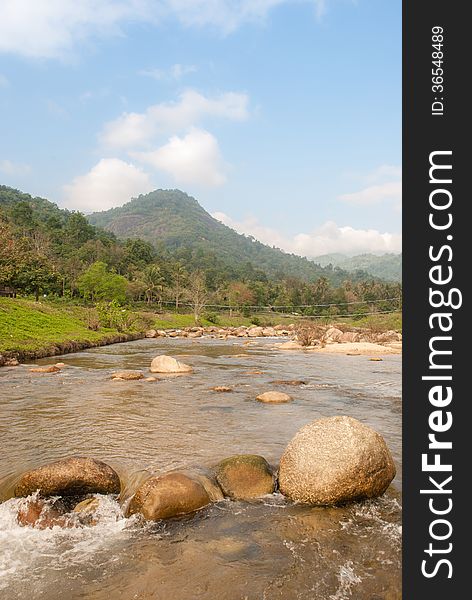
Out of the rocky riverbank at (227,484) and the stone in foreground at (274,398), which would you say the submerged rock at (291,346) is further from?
the rocky riverbank at (227,484)

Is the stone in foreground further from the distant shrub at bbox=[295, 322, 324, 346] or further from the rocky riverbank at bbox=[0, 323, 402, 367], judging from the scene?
the distant shrub at bbox=[295, 322, 324, 346]

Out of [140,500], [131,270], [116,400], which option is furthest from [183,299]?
[140,500]

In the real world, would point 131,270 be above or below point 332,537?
above

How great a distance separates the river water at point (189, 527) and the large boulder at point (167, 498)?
162 mm

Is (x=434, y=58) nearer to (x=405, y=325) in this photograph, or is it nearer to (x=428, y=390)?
(x=405, y=325)

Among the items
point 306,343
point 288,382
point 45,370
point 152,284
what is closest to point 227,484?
point 288,382

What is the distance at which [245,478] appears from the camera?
22.5 ft

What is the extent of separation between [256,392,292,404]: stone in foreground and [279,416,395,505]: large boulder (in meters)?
6.60

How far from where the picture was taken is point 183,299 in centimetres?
8819

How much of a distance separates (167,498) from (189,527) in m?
0.53

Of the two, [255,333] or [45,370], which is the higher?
[45,370]

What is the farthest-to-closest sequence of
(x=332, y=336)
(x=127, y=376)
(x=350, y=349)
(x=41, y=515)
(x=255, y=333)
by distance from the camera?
(x=255, y=333) < (x=332, y=336) < (x=350, y=349) < (x=127, y=376) < (x=41, y=515)

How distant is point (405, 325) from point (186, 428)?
25.0ft

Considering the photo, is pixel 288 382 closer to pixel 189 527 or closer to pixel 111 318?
pixel 189 527
